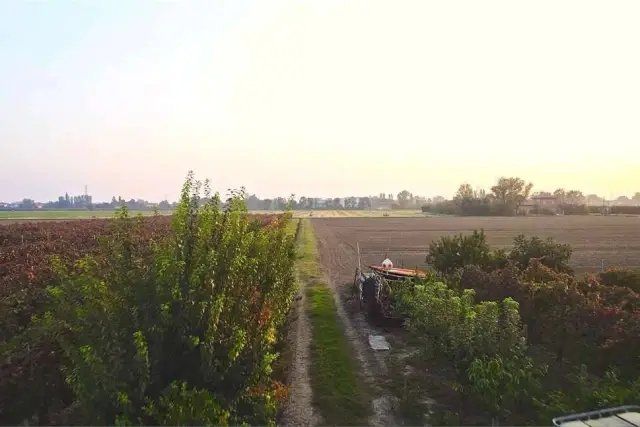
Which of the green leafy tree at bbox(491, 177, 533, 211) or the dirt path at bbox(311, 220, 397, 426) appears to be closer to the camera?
the dirt path at bbox(311, 220, 397, 426)

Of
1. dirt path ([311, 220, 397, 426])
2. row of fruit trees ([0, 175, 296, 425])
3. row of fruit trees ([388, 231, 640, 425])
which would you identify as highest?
row of fruit trees ([0, 175, 296, 425])

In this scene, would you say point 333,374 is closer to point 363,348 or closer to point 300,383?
point 300,383

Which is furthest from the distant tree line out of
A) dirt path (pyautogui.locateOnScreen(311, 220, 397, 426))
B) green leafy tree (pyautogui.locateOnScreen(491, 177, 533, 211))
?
dirt path (pyautogui.locateOnScreen(311, 220, 397, 426))

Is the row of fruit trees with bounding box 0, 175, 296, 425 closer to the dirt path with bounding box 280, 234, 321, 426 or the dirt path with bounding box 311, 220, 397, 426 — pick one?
the dirt path with bounding box 280, 234, 321, 426

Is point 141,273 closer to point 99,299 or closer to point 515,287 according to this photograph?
point 99,299

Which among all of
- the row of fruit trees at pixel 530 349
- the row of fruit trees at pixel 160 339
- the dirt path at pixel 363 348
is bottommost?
the dirt path at pixel 363 348

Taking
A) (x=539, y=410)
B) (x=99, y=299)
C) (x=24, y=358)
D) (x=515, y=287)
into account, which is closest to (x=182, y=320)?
(x=99, y=299)

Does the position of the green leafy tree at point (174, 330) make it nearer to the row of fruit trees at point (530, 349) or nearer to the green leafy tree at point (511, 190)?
the row of fruit trees at point (530, 349)

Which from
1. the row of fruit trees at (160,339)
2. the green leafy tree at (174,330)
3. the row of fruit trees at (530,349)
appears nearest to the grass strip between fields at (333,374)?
the row of fruit trees at (530,349)
